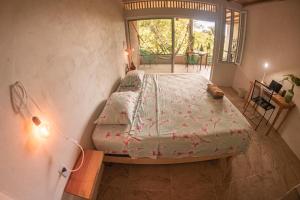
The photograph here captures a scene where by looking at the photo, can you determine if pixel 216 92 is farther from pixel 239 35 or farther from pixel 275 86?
pixel 239 35

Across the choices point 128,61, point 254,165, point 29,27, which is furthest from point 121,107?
point 128,61

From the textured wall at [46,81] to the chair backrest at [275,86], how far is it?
3143 mm

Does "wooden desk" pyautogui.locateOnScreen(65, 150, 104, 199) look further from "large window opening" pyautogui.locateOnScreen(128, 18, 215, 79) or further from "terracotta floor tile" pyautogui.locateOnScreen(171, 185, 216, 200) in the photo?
"large window opening" pyautogui.locateOnScreen(128, 18, 215, 79)

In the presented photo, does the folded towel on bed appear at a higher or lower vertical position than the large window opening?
lower

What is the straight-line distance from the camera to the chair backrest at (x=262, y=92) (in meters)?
2.95

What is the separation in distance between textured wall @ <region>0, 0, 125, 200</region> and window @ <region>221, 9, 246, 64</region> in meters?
3.44

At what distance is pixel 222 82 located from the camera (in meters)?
4.70

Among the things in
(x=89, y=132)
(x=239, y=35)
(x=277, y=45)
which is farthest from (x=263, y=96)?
(x=89, y=132)

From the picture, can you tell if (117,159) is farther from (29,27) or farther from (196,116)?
(29,27)

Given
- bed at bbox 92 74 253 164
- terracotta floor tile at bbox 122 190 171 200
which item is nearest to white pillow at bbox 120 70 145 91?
bed at bbox 92 74 253 164

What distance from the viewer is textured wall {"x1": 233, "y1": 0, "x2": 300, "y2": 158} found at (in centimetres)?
255

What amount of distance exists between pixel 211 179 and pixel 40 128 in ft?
6.84

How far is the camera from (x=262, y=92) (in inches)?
130

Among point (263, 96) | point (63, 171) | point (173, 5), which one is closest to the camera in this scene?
point (63, 171)
